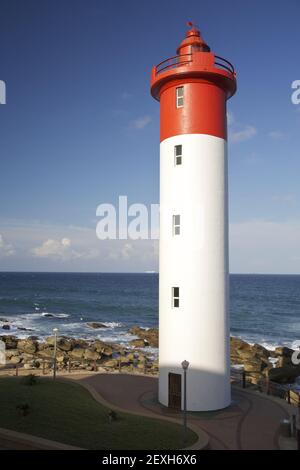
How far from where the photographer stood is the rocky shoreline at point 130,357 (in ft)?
105

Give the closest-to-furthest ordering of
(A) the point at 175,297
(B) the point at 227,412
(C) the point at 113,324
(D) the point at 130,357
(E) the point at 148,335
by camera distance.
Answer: (B) the point at 227,412 < (A) the point at 175,297 < (D) the point at 130,357 < (E) the point at 148,335 < (C) the point at 113,324

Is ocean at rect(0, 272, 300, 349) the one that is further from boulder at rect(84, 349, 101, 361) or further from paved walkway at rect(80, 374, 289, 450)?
paved walkway at rect(80, 374, 289, 450)

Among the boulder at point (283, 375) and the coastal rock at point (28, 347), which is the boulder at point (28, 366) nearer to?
the coastal rock at point (28, 347)

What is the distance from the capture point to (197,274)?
55.7ft

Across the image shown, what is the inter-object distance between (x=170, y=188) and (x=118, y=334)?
1781 inches

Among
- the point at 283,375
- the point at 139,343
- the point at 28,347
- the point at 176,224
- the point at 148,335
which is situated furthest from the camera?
the point at 148,335

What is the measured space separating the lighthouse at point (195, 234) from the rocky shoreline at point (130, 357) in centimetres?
1328

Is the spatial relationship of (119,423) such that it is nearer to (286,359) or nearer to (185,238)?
(185,238)

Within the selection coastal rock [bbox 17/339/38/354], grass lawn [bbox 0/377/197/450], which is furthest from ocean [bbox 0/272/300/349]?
grass lawn [bbox 0/377/197/450]

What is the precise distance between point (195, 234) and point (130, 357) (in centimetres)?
2358

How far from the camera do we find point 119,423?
14.3m

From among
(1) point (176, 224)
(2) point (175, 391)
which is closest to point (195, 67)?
(1) point (176, 224)

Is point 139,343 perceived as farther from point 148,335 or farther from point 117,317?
point 117,317

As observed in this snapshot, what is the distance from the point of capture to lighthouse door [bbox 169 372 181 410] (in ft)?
56.0
